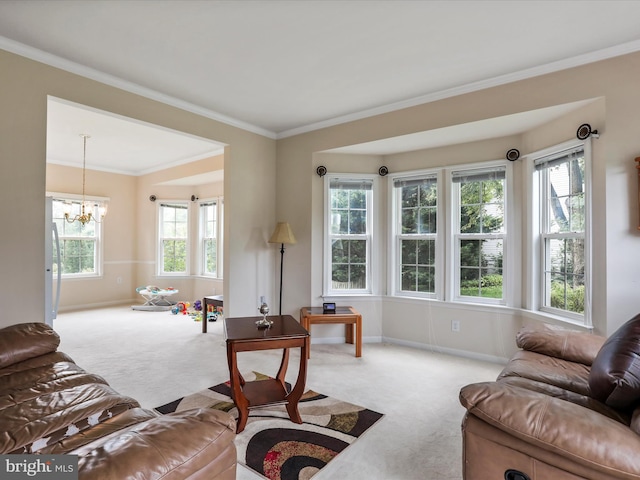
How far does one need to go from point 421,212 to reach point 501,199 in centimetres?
89

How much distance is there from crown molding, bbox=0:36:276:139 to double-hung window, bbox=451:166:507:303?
2.77 m

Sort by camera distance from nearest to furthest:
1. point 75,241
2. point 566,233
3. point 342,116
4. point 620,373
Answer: point 620,373, point 566,233, point 342,116, point 75,241

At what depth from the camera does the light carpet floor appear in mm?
1990

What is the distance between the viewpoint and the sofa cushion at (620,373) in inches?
55.0

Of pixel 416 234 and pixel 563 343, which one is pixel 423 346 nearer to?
pixel 416 234

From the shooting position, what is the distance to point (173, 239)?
7051 mm

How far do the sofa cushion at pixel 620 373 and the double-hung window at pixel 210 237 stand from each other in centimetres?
593

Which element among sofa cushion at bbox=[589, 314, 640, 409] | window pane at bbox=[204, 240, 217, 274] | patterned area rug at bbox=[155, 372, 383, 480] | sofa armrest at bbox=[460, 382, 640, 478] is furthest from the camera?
window pane at bbox=[204, 240, 217, 274]

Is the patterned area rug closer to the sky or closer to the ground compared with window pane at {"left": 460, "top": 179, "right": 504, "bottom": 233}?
closer to the ground

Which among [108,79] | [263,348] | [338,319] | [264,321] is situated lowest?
[338,319]

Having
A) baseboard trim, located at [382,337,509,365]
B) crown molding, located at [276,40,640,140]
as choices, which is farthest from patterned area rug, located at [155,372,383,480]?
crown molding, located at [276,40,640,140]

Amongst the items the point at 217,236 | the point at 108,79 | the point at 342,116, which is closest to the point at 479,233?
the point at 342,116

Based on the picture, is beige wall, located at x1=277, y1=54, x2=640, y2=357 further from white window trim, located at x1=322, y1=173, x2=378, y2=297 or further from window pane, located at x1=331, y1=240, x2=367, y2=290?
window pane, located at x1=331, y1=240, x2=367, y2=290

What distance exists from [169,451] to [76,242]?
6.75 m
